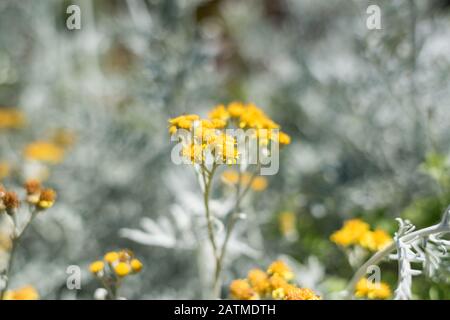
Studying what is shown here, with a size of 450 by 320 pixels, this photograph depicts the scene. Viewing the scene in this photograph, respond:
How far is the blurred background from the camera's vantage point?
6.51ft

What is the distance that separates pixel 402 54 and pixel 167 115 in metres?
1.00

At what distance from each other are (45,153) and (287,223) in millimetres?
1135

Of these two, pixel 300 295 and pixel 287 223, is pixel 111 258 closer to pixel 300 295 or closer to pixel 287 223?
pixel 300 295

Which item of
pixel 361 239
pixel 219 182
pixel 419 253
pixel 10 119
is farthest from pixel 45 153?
pixel 419 253

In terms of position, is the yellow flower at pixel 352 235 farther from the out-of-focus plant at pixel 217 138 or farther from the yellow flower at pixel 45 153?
the yellow flower at pixel 45 153

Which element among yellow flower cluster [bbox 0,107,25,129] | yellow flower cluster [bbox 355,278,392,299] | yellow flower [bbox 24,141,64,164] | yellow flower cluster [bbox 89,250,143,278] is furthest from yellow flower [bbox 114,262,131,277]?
yellow flower cluster [bbox 0,107,25,129]

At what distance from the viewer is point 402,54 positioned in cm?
213

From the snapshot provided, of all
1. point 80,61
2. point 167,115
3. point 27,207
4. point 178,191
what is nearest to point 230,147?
point 27,207

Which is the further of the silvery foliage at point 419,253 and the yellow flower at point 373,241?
the yellow flower at point 373,241

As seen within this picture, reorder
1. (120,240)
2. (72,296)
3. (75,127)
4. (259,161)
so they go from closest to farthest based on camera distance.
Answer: (259,161) < (72,296) < (120,240) < (75,127)

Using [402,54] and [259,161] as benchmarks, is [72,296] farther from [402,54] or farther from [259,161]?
[402,54]

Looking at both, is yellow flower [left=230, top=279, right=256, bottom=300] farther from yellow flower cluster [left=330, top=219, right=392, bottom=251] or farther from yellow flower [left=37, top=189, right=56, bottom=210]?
yellow flower [left=37, top=189, right=56, bottom=210]

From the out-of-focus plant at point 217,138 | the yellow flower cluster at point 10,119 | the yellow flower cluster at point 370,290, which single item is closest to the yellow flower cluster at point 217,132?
the out-of-focus plant at point 217,138

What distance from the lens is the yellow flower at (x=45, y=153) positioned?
243 centimetres
